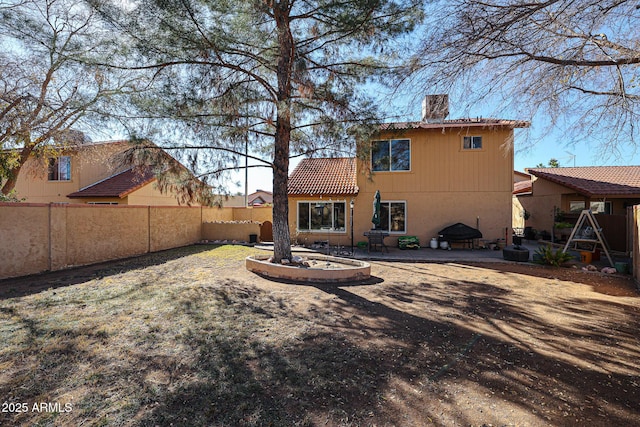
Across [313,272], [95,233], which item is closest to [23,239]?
[95,233]

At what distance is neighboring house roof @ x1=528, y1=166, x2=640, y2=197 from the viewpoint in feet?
44.1

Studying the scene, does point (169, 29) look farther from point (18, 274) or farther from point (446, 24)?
point (18, 274)

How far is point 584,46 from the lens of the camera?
Answer: 519 centimetres

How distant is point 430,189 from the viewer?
13.0m

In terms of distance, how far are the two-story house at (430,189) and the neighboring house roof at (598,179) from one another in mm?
4844

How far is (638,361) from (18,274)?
12.2m

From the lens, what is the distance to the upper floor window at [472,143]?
499 inches

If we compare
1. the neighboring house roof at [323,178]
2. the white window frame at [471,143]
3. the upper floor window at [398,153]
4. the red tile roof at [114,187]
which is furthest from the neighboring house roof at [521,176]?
the red tile roof at [114,187]

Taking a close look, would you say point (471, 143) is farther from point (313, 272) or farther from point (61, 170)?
point (61, 170)

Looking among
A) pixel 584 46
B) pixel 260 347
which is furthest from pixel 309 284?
pixel 584 46

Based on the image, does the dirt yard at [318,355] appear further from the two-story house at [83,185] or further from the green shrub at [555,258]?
the two-story house at [83,185]

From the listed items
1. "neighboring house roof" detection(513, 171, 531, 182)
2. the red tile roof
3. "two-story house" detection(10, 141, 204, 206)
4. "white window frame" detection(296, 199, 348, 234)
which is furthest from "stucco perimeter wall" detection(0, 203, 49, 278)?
"neighboring house roof" detection(513, 171, 531, 182)

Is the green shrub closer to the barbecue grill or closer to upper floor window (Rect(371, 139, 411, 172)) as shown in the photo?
the barbecue grill

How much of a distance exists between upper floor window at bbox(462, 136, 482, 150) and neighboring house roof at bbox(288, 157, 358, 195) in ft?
16.4
